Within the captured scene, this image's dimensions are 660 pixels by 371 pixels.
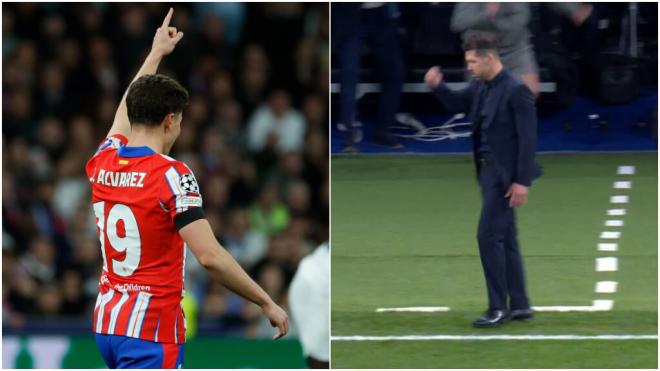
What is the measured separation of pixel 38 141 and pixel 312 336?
2307 millimetres

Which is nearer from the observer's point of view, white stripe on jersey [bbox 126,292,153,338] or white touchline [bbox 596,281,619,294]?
white stripe on jersey [bbox 126,292,153,338]

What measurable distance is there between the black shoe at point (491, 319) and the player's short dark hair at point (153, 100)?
6.60 ft

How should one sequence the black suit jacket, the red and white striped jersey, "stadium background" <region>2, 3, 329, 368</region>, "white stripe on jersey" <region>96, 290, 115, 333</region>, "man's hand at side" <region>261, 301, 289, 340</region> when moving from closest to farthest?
"man's hand at side" <region>261, 301, 289, 340</region>, the red and white striped jersey, "white stripe on jersey" <region>96, 290, 115, 333</region>, the black suit jacket, "stadium background" <region>2, 3, 329, 368</region>

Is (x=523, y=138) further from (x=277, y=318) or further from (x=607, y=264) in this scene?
(x=277, y=318)

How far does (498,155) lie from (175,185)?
1.81 metres

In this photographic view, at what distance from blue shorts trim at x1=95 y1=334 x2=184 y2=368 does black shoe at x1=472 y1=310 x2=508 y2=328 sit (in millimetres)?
1840

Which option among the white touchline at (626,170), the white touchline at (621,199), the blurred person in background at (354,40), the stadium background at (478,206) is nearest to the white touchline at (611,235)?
the stadium background at (478,206)

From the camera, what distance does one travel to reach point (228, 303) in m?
4.45

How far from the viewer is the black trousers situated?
3.93m

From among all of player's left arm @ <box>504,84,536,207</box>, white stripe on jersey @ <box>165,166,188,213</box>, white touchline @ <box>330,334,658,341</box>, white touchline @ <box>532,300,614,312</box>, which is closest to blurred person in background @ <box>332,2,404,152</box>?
player's left arm @ <box>504,84,536,207</box>

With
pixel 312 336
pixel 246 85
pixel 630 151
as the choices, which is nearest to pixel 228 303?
pixel 246 85

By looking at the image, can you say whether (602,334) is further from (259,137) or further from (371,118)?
(259,137)

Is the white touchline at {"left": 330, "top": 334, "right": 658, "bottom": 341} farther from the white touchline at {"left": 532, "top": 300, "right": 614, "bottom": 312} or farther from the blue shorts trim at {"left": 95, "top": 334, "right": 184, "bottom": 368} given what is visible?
the blue shorts trim at {"left": 95, "top": 334, "right": 184, "bottom": 368}

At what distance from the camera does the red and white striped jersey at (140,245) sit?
7.68 ft
